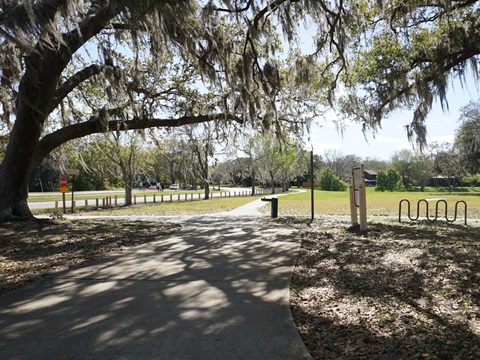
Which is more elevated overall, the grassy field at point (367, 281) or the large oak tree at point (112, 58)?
the large oak tree at point (112, 58)

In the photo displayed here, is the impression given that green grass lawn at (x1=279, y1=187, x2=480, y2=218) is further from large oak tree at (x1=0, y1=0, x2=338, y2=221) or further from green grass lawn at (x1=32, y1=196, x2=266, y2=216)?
large oak tree at (x1=0, y1=0, x2=338, y2=221)

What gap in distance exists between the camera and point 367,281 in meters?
5.25

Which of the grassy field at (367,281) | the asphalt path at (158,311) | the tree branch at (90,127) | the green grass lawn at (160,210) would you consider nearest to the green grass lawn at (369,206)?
the green grass lawn at (160,210)

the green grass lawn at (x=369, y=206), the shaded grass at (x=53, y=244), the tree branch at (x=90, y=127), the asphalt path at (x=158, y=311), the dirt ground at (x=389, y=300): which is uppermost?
the tree branch at (x=90, y=127)

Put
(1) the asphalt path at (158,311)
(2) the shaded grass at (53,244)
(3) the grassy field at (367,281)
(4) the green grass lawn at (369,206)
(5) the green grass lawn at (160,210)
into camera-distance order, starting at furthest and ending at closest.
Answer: (5) the green grass lawn at (160,210) → (4) the green grass lawn at (369,206) → (2) the shaded grass at (53,244) → (3) the grassy field at (367,281) → (1) the asphalt path at (158,311)

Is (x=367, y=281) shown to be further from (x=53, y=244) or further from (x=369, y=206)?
(x=369, y=206)

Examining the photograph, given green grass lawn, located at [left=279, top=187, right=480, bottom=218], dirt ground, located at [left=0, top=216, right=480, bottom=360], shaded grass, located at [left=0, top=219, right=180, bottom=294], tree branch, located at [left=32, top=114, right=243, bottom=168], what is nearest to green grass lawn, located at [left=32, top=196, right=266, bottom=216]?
green grass lawn, located at [left=279, top=187, right=480, bottom=218]

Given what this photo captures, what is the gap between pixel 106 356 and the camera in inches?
117

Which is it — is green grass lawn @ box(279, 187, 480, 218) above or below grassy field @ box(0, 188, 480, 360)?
below

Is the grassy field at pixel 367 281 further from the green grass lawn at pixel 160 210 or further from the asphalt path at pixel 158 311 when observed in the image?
the green grass lawn at pixel 160 210

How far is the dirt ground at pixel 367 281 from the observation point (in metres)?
3.28

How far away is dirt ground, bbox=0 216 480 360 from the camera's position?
10.8 ft

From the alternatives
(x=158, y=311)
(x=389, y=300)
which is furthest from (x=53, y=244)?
(x=389, y=300)

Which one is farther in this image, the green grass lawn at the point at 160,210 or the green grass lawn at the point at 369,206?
the green grass lawn at the point at 160,210
